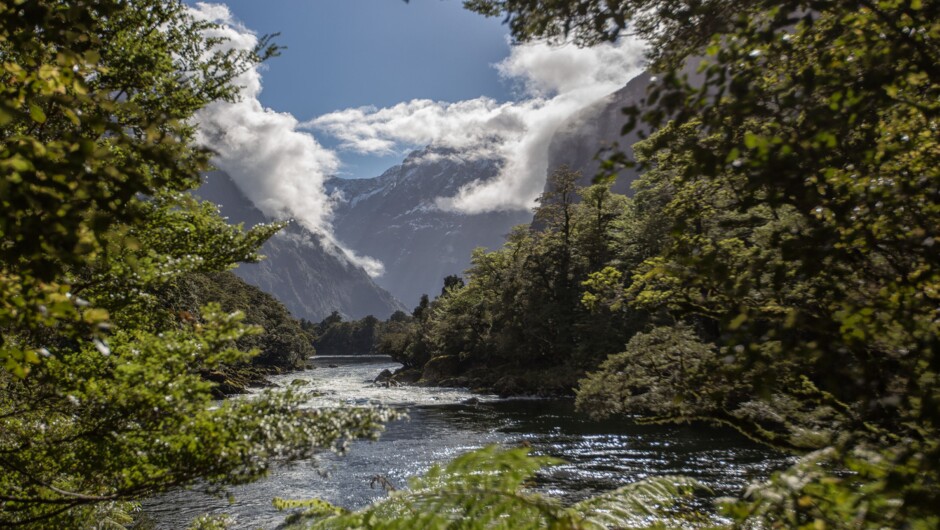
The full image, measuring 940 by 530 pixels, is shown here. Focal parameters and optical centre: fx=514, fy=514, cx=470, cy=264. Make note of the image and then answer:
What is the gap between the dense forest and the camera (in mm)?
2342

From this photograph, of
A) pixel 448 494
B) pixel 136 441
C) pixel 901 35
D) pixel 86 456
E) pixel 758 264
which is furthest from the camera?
pixel 86 456

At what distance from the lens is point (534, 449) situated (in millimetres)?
20750

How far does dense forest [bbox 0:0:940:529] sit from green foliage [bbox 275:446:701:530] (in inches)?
1.2

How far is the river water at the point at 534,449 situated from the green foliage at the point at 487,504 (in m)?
5.72

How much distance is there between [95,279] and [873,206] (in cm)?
Answer: 711

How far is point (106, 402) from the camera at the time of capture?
481 cm

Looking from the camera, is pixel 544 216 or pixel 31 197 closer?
pixel 31 197

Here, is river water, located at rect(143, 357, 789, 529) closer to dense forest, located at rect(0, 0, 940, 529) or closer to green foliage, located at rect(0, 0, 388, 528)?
green foliage, located at rect(0, 0, 388, 528)

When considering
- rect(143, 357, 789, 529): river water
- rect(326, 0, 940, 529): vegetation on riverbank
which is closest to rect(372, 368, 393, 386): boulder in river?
rect(143, 357, 789, 529): river water

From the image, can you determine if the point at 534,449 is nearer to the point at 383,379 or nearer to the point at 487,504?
the point at 487,504

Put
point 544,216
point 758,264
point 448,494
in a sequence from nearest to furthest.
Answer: point 758,264 < point 448,494 < point 544,216

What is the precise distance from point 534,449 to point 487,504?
59.3ft

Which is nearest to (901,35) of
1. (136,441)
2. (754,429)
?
(754,429)

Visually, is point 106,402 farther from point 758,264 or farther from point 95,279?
point 758,264
